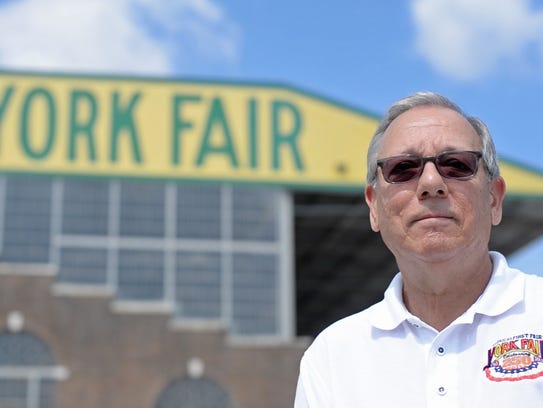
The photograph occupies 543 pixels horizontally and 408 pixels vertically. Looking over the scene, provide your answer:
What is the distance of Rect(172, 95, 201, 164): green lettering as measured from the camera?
92.3 feet

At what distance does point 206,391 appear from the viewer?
27.0 m

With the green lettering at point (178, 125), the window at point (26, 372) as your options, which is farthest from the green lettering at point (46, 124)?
the window at point (26, 372)

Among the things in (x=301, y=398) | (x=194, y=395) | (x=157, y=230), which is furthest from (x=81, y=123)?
(x=301, y=398)

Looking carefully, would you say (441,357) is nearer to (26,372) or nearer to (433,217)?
(433,217)

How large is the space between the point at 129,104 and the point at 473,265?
85.8ft

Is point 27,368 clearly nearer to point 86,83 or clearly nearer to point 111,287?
point 111,287

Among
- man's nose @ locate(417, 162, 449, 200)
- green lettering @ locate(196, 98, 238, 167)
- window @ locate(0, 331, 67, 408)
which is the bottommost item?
man's nose @ locate(417, 162, 449, 200)

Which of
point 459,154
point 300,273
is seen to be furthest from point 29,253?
point 459,154

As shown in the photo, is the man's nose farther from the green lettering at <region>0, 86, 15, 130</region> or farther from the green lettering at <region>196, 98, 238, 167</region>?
the green lettering at <region>0, 86, 15, 130</region>

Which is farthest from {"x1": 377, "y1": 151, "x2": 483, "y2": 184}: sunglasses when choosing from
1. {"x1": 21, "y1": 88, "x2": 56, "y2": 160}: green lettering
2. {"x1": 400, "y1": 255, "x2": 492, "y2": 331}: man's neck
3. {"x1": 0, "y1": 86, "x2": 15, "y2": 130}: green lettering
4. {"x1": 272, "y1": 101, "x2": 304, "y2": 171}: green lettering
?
{"x1": 0, "y1": 86, "x2": 15, "y2": 130}: green lettering

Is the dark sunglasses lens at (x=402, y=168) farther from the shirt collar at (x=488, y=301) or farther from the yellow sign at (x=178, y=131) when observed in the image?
the yellow sign at (x=178, y=131)

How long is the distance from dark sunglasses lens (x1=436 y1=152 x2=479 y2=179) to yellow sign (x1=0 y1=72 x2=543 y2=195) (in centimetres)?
2548

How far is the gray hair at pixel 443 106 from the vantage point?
9.44 ft

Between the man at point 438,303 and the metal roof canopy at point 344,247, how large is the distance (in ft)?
86.0
